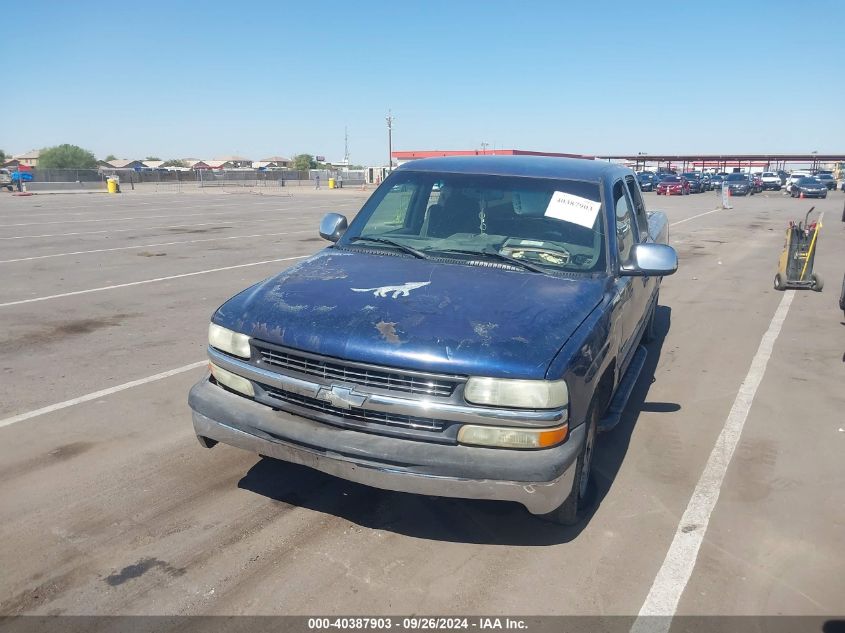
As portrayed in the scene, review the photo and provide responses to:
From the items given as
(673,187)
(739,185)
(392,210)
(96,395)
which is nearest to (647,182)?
(673,187)

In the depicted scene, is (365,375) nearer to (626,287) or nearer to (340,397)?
(340,397)

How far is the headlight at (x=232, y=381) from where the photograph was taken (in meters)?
3.41

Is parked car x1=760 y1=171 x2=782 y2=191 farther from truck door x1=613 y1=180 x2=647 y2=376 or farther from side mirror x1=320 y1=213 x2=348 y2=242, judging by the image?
side mirror x1=320 y1=213 x2=348 y2=242

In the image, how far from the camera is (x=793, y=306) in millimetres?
9492

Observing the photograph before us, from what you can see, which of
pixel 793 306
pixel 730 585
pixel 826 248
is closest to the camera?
pixel 730 585

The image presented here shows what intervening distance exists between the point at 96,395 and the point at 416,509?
310 cm

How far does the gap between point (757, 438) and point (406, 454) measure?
3.12 meters

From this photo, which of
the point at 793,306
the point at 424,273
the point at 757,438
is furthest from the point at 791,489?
the point at 793,306

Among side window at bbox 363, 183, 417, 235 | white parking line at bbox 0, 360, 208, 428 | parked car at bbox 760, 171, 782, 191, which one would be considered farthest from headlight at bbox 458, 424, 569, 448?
parked car at bbox 760, 171, 782, 191

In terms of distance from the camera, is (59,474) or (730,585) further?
(59,474)

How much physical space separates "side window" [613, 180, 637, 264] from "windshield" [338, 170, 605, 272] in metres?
0.22

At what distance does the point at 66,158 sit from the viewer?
9962 cm

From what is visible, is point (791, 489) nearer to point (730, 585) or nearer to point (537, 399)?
point (730, 585)

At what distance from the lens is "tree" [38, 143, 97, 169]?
9781 centimetres
